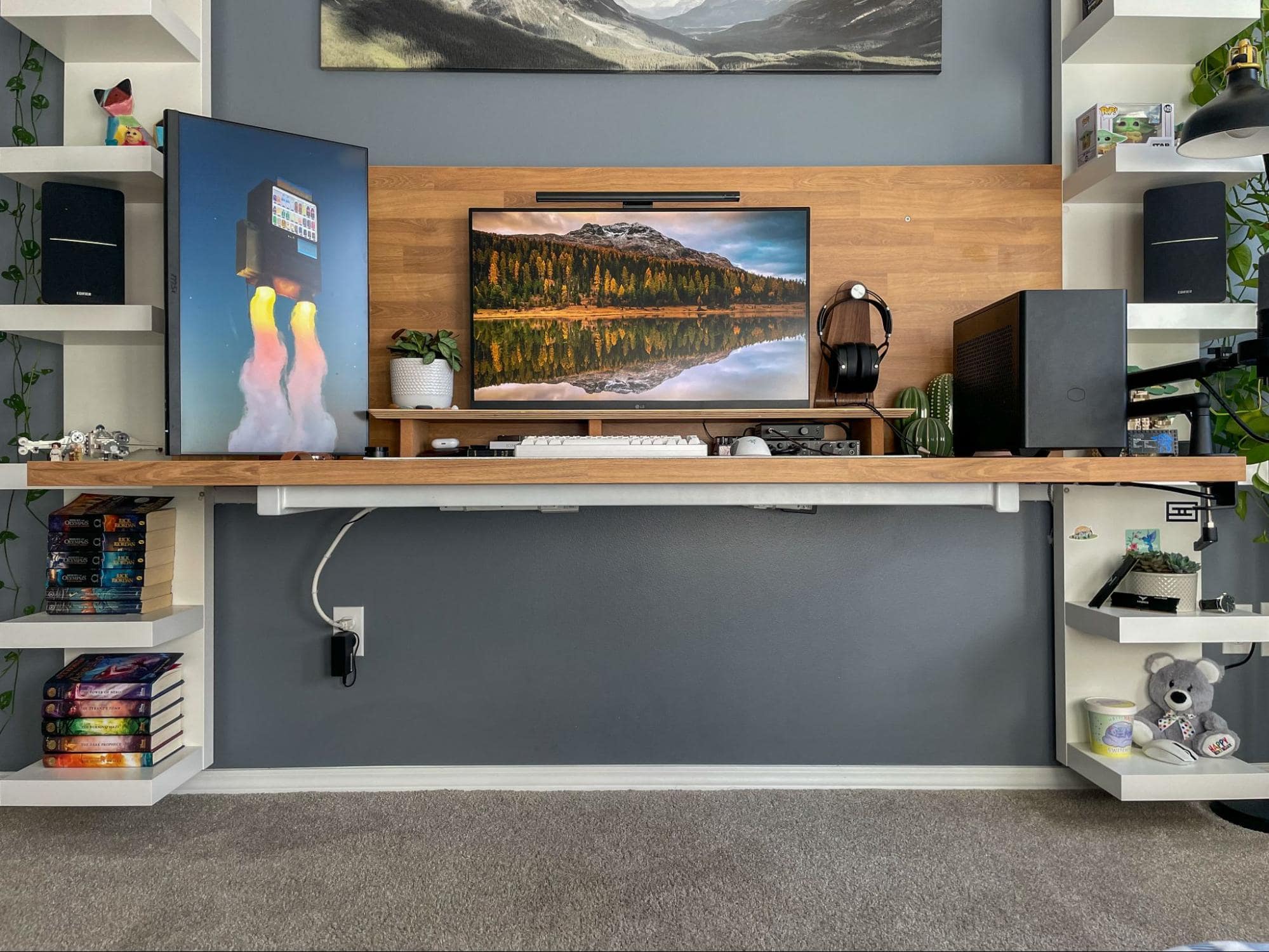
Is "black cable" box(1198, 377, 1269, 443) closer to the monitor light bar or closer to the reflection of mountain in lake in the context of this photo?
the reflection of mountain in lake

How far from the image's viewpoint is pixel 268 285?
Result: 1.75 meters

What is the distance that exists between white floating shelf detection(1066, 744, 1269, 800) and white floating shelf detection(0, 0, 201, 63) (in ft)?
9.40

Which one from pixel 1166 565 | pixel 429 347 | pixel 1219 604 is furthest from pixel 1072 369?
pixel 429 347

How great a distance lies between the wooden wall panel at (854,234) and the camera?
1984 millimetres

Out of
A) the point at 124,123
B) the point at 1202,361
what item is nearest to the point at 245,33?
the point at 124,123

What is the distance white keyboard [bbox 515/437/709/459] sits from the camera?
5.42ft

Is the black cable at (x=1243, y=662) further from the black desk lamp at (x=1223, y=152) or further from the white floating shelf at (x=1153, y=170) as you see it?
the white floating shelf at (x=1153, y=170)

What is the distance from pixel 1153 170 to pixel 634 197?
4.08ft

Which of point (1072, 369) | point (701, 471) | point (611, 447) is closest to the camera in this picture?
point (701, 471)

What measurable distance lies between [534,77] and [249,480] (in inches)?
51.7

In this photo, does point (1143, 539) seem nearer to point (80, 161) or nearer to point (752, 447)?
point (752, 447)

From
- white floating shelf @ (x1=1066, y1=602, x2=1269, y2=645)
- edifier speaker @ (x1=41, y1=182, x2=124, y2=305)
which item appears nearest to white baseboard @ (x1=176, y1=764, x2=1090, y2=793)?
white floating shelf @ (x1=1066, y1=602, x2=1269, y2=645)

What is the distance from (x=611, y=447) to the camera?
5.45 feet

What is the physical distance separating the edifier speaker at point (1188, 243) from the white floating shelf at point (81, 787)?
104 inches
